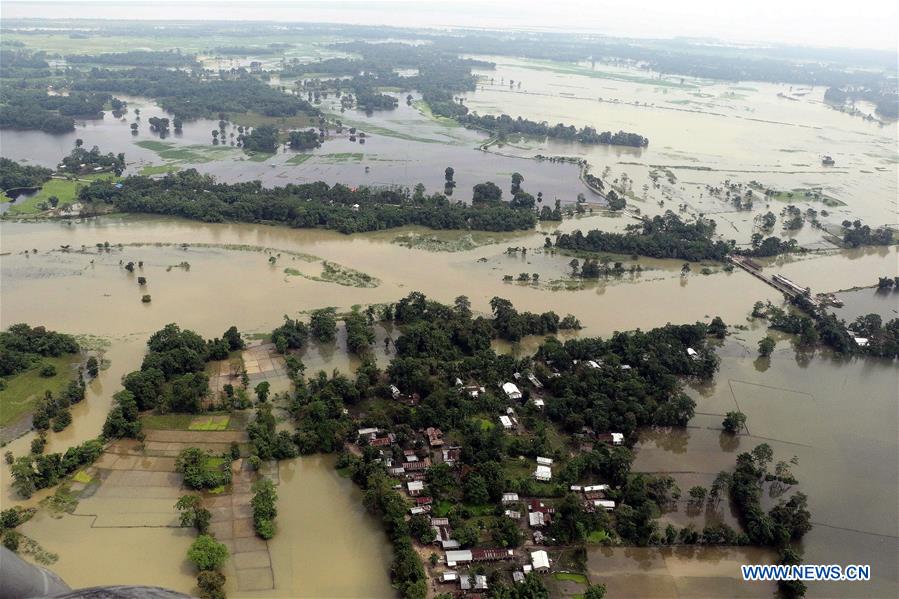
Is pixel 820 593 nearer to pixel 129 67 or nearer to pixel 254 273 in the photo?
pixel 254 273

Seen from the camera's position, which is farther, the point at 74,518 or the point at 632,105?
the point at 632,105

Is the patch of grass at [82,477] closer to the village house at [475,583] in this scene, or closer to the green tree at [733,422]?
the village house at [475,583]

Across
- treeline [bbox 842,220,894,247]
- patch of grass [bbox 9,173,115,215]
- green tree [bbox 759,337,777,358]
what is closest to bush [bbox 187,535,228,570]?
green tree [bbox 759,337,777,358]

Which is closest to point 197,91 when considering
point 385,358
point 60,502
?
point 385,358

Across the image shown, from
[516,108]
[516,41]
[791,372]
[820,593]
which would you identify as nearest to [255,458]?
[820,593]

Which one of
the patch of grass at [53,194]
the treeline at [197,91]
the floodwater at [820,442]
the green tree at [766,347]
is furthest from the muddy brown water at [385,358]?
the treeline at [197,91]

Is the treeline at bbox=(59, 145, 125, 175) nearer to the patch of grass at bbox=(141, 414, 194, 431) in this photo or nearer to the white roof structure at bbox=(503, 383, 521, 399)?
the patch of grass at bbox=(141, 414, 194, 431)

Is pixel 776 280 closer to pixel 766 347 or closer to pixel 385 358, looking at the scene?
pixel 766 347
